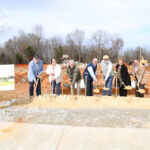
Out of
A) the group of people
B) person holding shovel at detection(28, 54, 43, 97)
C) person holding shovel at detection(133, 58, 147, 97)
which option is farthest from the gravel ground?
person holding shovel at detection(133, 58, 147, 97)

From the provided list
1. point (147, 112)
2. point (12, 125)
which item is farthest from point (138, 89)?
point (12, 125)

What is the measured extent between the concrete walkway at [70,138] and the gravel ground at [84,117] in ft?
0.94

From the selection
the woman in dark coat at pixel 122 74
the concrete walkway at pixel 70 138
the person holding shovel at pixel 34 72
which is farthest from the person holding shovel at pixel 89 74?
the concrete walkway at pixel 70 138

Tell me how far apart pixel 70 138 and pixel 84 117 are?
1.07 m

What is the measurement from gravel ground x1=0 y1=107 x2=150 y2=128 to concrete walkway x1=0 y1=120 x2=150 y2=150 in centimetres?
29

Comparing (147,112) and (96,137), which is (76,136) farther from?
(147,112)

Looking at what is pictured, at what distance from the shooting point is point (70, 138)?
280 cm

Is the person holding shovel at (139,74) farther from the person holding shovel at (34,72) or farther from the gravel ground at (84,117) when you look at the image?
the person holding shovel at (34,72)

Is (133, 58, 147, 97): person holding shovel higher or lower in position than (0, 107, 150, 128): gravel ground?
higher

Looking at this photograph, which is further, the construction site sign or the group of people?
the group of people

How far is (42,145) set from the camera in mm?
2578

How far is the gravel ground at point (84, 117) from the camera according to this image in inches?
137

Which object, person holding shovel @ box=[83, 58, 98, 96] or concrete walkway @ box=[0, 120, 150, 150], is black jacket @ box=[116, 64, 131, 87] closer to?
person holding shovel @ box=[83, 58, 98, 96]

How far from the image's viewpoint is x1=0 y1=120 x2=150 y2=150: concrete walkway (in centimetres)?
254
